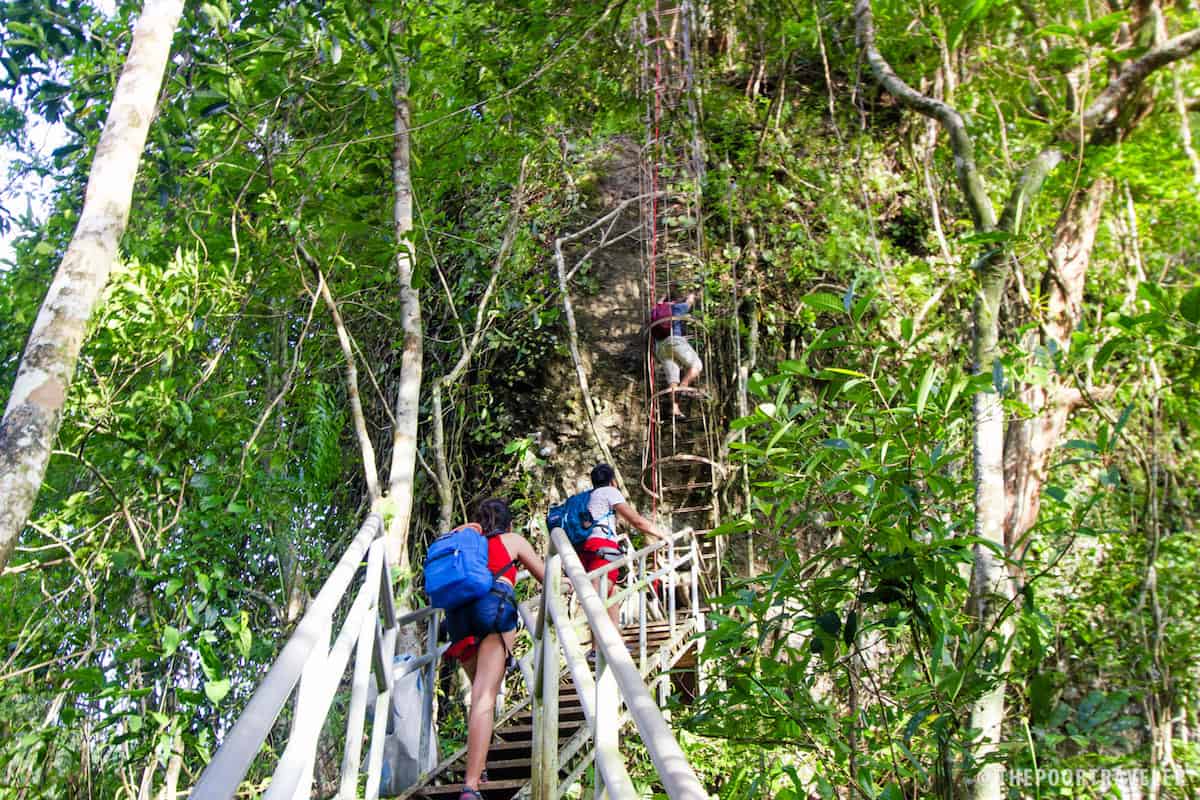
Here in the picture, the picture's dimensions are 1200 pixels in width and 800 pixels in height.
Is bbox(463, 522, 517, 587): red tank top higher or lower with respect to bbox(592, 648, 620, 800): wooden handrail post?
higher

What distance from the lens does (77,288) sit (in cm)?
261

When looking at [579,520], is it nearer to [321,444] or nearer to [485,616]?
[485,616]

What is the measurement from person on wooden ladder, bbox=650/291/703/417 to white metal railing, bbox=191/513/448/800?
5.50 m

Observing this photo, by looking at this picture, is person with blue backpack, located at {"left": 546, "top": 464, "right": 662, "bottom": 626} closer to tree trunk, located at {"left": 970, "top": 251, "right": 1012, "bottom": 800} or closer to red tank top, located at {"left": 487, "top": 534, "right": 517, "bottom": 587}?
red tank top, located at {"left": 487, "top": 534, "right": 517, "bottom": 587}

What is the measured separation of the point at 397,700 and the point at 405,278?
8.29 ft

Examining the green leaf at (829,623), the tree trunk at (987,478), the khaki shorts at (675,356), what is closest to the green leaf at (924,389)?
the green leaf at (829,623)

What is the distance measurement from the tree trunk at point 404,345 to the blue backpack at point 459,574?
1245mm

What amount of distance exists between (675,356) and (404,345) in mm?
4067

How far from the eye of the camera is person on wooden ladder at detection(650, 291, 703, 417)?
8.45m

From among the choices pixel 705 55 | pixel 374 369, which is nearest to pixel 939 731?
pixel 374 369

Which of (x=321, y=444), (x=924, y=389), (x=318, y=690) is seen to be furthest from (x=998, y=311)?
(x=321, y=444)

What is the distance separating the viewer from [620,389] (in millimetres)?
9195

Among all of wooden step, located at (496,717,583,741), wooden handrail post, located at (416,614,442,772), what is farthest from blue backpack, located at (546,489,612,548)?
wooden step, located at (496,717,583,741)

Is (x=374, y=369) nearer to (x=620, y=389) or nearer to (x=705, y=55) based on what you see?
(x=620, y=389)
